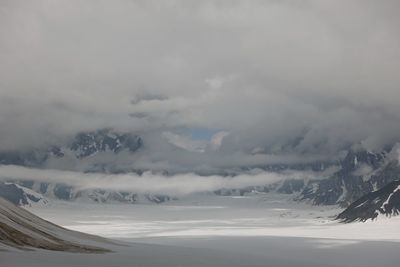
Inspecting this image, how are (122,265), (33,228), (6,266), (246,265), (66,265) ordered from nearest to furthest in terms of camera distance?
(6,266) → (66,265) → (122,265) → (246,265) → (33,228)

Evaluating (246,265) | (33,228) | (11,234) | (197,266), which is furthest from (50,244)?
(246,265)

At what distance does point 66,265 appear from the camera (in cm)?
9038

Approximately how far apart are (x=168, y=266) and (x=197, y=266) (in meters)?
9.92

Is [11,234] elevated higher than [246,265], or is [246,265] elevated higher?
[11,234]

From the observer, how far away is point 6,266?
7844cm

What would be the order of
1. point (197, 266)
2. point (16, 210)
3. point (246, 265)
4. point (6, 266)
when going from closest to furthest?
point (6, 266), point (197, 266), point (246, 265), point (16, 210)

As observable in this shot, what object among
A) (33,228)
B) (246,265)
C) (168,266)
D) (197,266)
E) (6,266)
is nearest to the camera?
(6,266)

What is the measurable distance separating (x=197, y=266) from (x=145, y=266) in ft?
54.7

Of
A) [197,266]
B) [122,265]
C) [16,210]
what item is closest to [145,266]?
[122,265]

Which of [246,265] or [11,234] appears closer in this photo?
[11,234]

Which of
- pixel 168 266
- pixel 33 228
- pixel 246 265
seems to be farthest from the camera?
pixel 33 228

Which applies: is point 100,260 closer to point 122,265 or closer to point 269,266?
point 122,265

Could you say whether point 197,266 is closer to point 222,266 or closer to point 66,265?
point 222,266

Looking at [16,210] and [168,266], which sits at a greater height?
[16,210]
